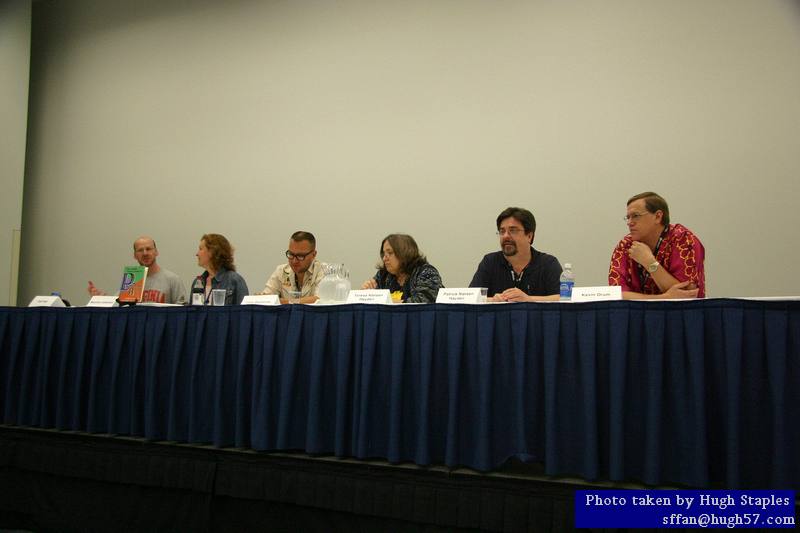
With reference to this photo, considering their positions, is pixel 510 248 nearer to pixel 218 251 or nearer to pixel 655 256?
pixel 655 256

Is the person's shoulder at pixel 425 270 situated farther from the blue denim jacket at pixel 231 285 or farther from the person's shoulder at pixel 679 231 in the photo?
the blue denim jacket at pixel 231 285

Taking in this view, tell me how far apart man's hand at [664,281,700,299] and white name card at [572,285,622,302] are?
0.33 m

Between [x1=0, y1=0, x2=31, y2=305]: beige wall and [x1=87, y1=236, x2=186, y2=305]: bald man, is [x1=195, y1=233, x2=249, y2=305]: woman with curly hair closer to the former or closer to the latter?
[x1=87, y1=236, x2=186, y2=305]: bald man

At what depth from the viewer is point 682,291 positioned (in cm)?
238

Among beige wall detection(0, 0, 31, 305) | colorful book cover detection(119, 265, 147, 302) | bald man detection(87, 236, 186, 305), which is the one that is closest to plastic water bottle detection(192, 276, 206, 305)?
colorful book cover detection(119, 265, 147, 302)

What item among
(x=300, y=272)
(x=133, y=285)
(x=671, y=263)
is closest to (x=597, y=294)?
(x=671, y=263)

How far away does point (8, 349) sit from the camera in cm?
325

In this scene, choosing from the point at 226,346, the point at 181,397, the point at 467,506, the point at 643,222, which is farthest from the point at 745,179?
the point at 181,397

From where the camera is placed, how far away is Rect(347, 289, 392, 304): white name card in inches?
98.0

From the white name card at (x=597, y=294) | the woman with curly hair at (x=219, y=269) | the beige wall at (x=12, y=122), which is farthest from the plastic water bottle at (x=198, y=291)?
the beige wall at (x=12, y=122)

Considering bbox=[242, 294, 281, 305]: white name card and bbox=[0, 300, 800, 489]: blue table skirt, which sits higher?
bbox=[242, 294, 281, 305]: white name card

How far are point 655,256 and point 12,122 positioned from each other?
17.5 ft

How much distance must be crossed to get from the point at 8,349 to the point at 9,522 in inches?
32.8

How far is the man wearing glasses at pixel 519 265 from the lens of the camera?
9.78 ft
